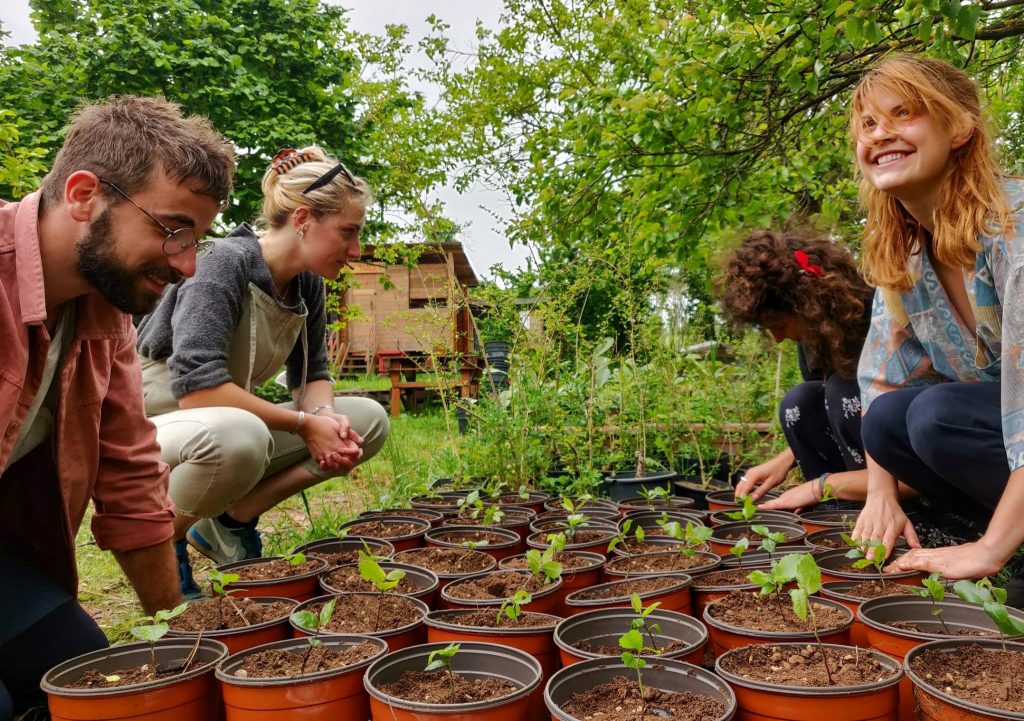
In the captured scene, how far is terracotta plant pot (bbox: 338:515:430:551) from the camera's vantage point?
2.27 metres

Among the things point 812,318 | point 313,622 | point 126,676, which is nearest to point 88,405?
point 126,676

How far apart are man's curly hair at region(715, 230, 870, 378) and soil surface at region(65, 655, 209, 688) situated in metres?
1.82

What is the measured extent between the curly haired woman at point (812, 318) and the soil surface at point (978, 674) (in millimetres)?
1278

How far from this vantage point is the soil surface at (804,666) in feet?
3.63

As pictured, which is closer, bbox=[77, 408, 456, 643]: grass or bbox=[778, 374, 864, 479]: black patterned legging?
bbox=[77, 408, 456, 643]: grass

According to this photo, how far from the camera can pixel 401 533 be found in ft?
7.88

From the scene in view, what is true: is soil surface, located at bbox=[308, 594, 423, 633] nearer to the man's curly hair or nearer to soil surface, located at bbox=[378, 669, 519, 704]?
soil surface, located at bbox=[378, 669, 519, 704]

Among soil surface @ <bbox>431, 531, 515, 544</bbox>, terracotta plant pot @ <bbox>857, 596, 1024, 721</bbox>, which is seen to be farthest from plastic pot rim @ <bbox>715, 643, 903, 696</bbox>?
soil surface @ <bbox>431, 531, 515, 544</bbox>

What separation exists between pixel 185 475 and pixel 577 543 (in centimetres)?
117

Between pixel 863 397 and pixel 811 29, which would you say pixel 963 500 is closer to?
pixel 863 397

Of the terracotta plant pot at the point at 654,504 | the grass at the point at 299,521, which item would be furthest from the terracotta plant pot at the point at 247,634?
the terracotta plant pot at the point at 654,504

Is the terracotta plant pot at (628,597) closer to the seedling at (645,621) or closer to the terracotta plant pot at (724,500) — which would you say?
the seedling at (645,621)

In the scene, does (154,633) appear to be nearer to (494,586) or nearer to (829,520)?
(494,586)

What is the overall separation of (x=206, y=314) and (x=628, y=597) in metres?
1.45
